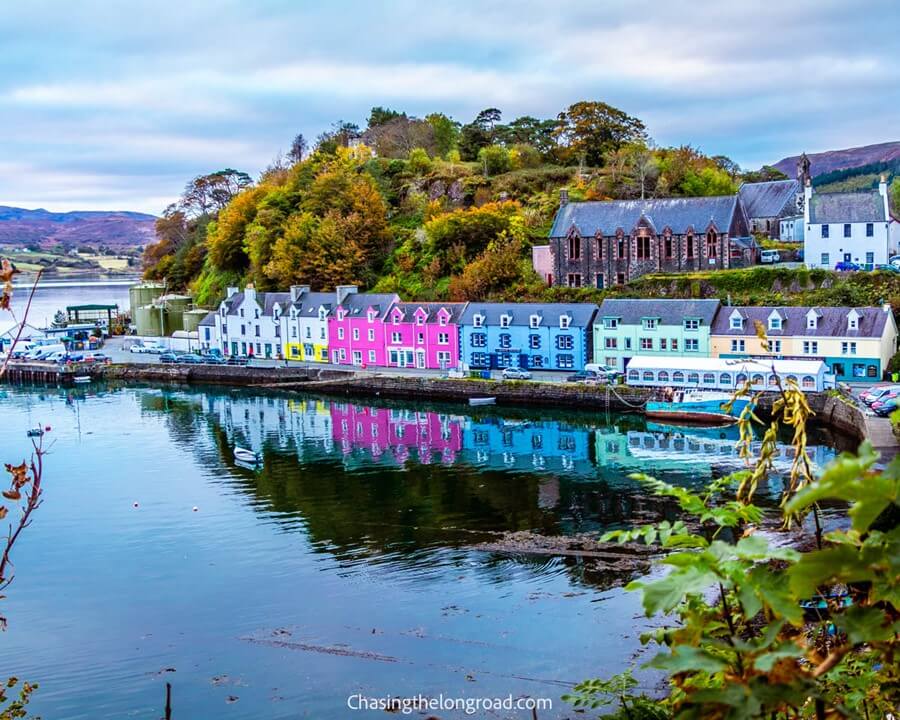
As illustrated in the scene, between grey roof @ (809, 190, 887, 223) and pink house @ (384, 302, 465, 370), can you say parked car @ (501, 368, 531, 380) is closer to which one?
pink house @ (384, 302, 465, 370)

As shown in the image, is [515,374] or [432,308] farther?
[432,308]

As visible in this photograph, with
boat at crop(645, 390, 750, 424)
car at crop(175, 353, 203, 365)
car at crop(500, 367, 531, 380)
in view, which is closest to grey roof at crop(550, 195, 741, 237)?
car at crop(500, 367, 531, 380)

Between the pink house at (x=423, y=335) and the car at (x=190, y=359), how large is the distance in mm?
11540

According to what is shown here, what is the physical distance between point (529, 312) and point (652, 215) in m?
10.9

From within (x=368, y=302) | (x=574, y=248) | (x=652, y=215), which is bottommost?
(x=368, y=302)

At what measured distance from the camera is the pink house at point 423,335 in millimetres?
46062

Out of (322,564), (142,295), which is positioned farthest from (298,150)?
(322,564)

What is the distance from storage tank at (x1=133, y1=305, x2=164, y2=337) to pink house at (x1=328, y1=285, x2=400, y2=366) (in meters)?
19.3

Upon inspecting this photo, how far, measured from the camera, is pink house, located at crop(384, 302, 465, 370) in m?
46.1

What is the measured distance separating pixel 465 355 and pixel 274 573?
1038 inches

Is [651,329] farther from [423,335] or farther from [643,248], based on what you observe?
[423,335]

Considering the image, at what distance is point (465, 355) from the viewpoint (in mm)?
45719

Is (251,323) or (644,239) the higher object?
(644,239)

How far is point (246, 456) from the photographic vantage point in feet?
102
